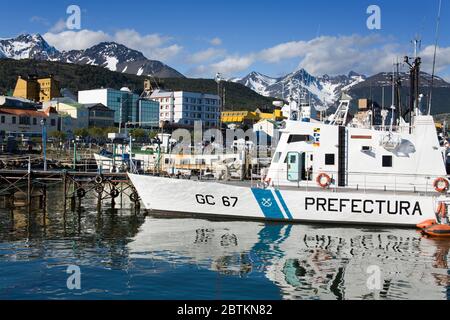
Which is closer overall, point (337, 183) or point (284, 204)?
point (284, 204)

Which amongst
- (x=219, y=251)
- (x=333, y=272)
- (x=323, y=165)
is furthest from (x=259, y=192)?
(x=333, y=272)

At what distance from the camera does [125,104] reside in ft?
453

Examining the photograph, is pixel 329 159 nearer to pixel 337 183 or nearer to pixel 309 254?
pixel 337 183

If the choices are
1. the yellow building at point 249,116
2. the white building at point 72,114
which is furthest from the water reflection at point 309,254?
the yellow building at point 249,116

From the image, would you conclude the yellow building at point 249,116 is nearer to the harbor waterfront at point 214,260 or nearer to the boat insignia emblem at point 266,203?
the boat insignia emblem at point 266,203

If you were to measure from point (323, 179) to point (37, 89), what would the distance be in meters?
124

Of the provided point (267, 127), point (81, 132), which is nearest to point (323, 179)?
point (267, 127)

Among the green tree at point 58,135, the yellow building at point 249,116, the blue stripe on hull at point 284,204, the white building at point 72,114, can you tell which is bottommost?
the blue stripe on hull at point 284,204

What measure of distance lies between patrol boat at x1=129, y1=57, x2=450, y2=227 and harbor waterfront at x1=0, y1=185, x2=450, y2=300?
838 mm

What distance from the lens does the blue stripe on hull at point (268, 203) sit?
25.9 metres

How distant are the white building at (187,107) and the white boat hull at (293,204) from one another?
108929mm
